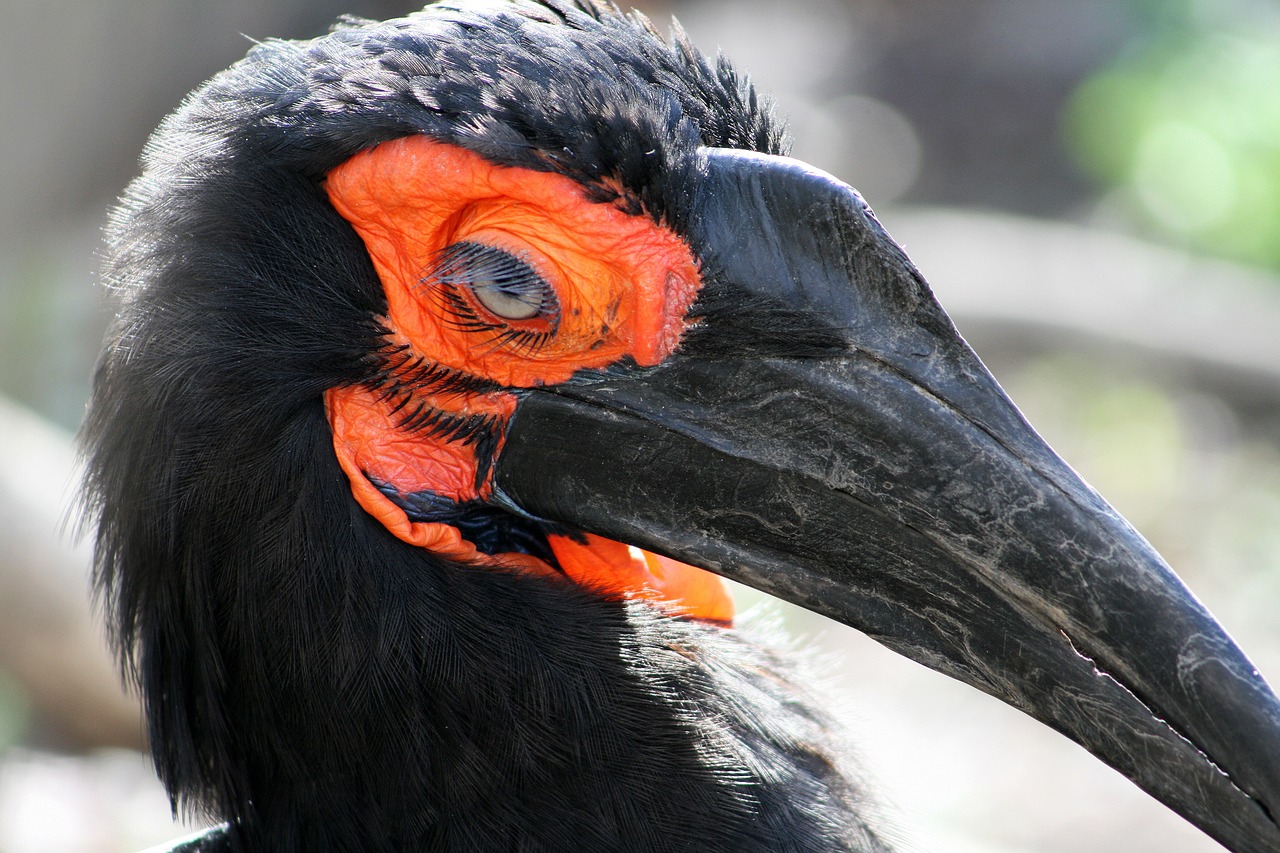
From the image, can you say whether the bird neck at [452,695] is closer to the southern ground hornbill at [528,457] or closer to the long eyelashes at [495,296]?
the southern ground hornbill at [528,457]

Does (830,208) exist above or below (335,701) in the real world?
above

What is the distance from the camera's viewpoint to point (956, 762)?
548 cm

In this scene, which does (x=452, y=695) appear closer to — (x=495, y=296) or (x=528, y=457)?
(x=528, y=457)

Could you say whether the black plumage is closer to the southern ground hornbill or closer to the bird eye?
the southern ground hornbill

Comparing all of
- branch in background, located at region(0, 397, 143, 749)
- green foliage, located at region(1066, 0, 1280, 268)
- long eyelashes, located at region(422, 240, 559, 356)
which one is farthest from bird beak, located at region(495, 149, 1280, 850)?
green foliage, located at region(1066, 0, 1280, 268)

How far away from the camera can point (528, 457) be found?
2.34 meters

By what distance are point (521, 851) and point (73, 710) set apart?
3.34m

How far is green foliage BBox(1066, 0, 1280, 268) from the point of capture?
8.34 metres

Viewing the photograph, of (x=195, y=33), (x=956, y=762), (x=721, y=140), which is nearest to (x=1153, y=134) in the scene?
(x=956, y=762)

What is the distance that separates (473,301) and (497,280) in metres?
0.07

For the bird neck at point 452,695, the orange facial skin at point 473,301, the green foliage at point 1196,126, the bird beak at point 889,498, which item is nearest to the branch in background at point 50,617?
the bird neck at point 452,695

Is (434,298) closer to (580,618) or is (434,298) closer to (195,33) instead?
(580,618)

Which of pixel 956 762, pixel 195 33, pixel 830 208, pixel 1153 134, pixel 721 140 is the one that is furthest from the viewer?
pixel 195 33

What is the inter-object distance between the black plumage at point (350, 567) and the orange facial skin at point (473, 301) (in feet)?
0.14
